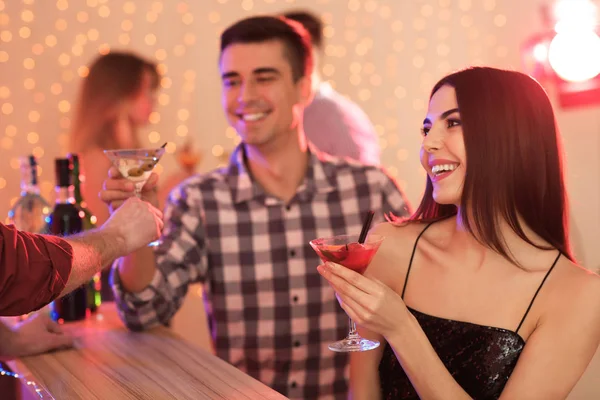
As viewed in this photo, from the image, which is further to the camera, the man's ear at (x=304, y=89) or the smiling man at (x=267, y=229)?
the man's ear at (x=304, y=89)

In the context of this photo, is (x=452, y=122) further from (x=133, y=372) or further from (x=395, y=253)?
(x=133, y=372)

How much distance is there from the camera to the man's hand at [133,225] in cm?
203

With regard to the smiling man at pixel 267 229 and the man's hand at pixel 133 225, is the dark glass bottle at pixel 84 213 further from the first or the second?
the man's hand at pixel 133 225

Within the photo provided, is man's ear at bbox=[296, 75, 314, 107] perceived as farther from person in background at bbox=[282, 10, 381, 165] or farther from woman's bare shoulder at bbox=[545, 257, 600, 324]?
woman's bare shoulder at bbox=[545, 257, 600, 324]

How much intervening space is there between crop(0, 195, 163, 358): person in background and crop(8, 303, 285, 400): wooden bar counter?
0.21 feet

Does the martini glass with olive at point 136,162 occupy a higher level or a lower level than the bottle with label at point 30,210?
higher

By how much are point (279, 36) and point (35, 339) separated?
1.45 metres

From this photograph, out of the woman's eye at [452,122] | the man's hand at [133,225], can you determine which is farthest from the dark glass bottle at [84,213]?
the woman's eye at [452,122]

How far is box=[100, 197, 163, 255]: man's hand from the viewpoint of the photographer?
2.03 metres

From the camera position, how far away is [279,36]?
9.55 feet

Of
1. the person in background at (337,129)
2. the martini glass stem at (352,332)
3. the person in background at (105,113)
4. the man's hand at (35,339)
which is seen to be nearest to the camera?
the martini glass stem at (352,332)

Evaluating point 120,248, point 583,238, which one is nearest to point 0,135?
point 120,248

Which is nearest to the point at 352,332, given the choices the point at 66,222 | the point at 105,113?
the point at 66,222

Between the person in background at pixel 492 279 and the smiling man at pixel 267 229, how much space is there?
2.21 ft
